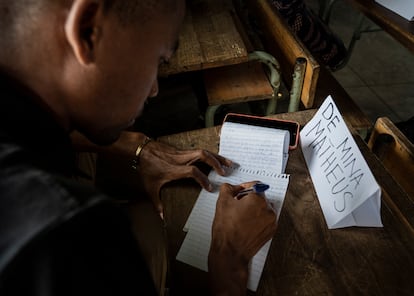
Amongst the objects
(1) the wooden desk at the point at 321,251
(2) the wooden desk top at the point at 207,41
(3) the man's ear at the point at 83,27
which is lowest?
(1) the wooden desk at the point at 321,251

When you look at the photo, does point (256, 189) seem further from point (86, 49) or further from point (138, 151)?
point (86, 49)

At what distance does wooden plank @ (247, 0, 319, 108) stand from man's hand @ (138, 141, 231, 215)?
0.49 metres

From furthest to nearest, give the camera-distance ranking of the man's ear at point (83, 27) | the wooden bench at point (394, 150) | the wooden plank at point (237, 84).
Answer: the wooden plank at point (237, 84), the wooden bench at point (394, 150), the man's ear at point (83, 27)

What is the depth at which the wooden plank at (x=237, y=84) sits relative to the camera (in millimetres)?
1477

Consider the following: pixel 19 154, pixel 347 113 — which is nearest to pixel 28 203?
pixel 19 154

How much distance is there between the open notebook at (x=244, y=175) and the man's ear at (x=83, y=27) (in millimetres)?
413

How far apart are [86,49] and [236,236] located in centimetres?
43

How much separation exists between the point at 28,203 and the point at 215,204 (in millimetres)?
509

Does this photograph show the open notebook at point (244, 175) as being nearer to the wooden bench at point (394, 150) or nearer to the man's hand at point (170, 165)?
the man's hand at point (170, 165)

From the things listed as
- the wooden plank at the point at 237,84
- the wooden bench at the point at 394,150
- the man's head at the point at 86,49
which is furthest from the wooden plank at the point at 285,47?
the man's head at the point at 86,49

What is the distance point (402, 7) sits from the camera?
64.7 inches

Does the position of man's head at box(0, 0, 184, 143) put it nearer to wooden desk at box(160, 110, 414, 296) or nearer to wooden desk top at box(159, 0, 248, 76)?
wooden desk at box(160, 110, 414, 296)

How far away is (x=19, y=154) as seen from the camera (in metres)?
0.35

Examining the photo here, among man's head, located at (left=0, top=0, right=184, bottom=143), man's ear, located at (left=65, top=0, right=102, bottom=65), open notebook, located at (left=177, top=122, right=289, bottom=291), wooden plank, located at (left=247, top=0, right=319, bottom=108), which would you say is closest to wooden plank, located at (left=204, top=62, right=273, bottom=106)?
wooden plank, located at (left=247, top=0, right=319, bottom=108)
